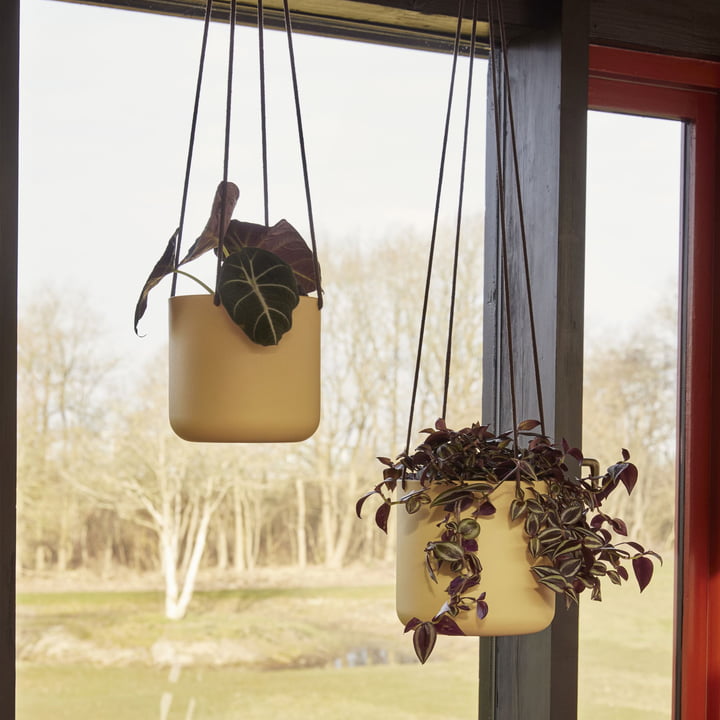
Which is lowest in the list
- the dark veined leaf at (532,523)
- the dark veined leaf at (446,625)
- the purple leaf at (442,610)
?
the dark veined leaf at (446,625)

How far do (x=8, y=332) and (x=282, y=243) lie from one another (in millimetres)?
552

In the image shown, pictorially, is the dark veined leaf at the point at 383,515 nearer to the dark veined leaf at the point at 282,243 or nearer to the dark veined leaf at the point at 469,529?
the dark veined leaf at the point at 469,529

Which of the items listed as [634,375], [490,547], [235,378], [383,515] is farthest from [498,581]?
[634,375]

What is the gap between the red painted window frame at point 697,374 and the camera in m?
1.95

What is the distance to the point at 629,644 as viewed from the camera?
6.29ft

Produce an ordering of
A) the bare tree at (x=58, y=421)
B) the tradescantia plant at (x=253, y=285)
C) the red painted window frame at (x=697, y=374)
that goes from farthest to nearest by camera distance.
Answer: the red painted window frame at (x=697, y=374) → the bare tree at (x=58, y=421) → the tradescantia plant at (x=253, y=285)

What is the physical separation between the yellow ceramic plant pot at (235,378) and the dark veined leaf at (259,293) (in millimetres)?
28

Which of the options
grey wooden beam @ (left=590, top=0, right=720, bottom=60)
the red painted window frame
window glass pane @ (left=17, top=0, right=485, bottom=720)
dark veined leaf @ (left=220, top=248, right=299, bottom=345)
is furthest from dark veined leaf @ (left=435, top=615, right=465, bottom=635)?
grey wooden beam @ (left=590, top=0, right=720, bottom=60)

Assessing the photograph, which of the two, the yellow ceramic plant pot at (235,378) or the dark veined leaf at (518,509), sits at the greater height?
the yellow ceramic plant pot at (235,378)

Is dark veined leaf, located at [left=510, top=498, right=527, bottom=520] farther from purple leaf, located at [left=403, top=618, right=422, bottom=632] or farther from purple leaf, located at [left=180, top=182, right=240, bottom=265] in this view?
purple leaf, located at [left=180, top=182, right=240, bottom=265]

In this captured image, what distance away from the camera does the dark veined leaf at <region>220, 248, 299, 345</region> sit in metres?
1.03

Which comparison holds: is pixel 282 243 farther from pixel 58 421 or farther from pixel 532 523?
pixel 58 421

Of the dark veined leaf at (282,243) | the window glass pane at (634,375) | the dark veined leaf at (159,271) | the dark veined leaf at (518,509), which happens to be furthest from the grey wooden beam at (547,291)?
the dark veined leaf at (159,271)

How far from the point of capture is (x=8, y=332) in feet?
4.67
